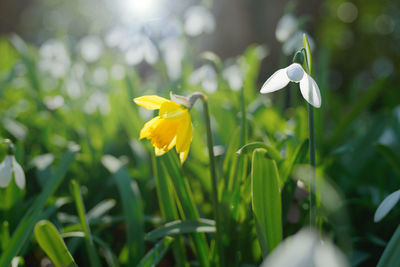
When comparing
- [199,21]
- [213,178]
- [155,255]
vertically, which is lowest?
[155,255]

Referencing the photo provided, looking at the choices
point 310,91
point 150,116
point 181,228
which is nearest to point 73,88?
point 150,116

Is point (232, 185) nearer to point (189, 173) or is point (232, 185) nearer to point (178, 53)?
point (189, 173)

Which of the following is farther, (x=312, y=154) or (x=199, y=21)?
(x=199, y=21)

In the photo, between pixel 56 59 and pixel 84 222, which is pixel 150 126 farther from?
pixel 56 59

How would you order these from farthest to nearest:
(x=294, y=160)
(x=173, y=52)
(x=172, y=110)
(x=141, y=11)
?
1. (x=173, y=52)
2. (x=141, y=11)
3. (x=294, y=160)
4. (x=172, y=110)

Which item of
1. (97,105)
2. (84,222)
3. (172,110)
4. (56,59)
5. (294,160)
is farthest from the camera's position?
(56,59)

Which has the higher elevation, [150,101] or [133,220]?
[150,101]

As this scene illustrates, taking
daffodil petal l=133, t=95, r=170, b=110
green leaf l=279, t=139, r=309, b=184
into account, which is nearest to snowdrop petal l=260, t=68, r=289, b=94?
daffodil petal l=133, t=95, r=170, b=110

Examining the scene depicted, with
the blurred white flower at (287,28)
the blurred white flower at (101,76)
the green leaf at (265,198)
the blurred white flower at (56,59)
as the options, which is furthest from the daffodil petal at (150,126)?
the blurred white flower at (101,76)
